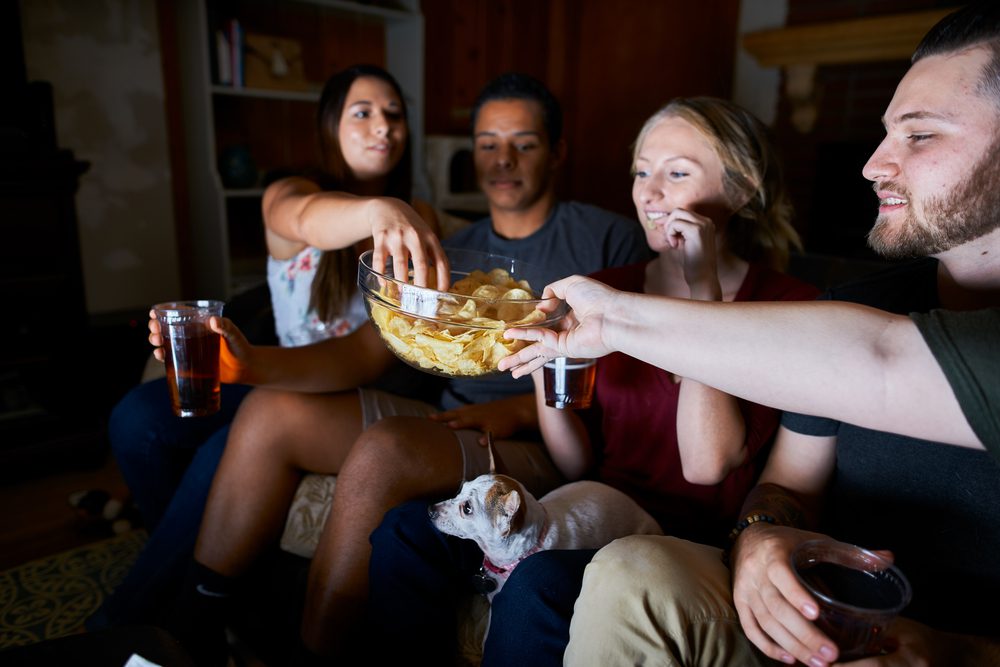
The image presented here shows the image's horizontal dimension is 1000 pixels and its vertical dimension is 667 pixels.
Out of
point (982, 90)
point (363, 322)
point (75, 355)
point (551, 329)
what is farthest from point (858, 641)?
point (75, 355)

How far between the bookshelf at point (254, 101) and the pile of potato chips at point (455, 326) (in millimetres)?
2044

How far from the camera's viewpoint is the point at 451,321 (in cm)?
103

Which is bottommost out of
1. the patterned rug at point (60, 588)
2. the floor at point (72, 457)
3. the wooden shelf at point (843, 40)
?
the patterned rug at point (60, 588)

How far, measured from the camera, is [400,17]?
3.68 meters

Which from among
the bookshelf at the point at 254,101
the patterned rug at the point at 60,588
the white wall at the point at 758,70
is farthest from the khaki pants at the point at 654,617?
the white wall at the point at 758,70

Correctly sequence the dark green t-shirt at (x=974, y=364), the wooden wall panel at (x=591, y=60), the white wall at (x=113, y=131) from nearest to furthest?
the dark green t-shirt at (x=974, y=364) → the white wall at (x=113, y=131) → the wooden wall panel at (x=591, y=60)

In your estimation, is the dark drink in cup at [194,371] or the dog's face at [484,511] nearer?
the dog's face at [484,511]

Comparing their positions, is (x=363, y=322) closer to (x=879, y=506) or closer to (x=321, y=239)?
(x=321, y=239)

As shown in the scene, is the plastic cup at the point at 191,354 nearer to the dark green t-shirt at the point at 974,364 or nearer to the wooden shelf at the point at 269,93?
the dark green t-shirt at the point at 974,364

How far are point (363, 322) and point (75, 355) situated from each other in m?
1.40

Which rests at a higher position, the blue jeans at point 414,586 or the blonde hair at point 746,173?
the blonde hair at point 746,173

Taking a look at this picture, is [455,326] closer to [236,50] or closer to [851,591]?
[851,591]

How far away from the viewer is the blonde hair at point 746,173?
54.1 inches

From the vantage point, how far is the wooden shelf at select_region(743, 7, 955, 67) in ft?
10.9
